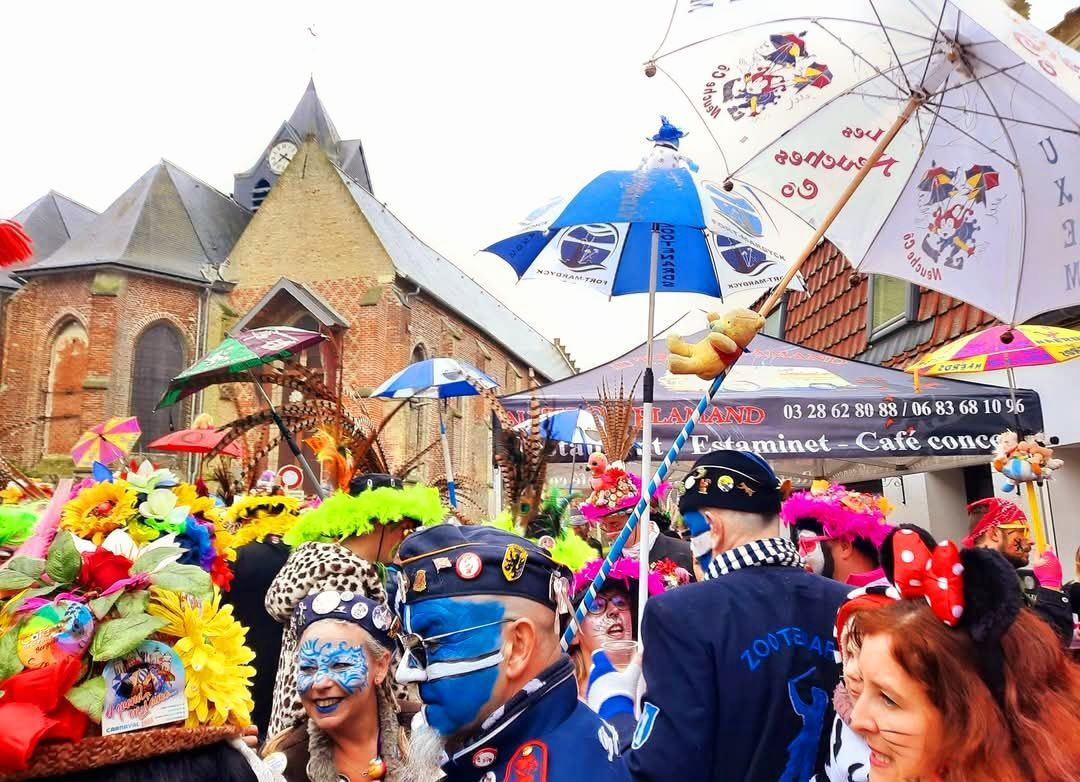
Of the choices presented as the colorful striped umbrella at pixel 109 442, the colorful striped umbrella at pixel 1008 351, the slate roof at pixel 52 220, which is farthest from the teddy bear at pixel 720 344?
the slate roof at pixel 52 220

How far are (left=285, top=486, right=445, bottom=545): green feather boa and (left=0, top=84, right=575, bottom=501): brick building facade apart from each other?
18848mm

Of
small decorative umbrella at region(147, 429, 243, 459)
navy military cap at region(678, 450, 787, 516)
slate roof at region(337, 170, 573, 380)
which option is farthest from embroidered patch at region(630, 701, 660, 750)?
slate roof at region(337, 170, 573, 380)

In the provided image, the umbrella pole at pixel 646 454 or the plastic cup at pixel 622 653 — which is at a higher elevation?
the umbrella pole at pixel 646 454

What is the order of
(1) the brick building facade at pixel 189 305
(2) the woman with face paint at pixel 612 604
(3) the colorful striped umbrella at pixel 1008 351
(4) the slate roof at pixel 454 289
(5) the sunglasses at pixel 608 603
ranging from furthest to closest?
(4) the slate roof at pixel 454 289
(1) the brick building facade at pixel 189 305
(3) the colorful striped umbrella at pixel 1008 351
(5) the sunglasses at pixel 608 603
(2) the woman with face paint at pixel 612 604

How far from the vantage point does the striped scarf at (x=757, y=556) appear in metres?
2.64

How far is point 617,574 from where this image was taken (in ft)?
13.2

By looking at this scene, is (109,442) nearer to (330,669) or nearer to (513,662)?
(330,669)

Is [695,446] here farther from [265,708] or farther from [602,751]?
[602,751]

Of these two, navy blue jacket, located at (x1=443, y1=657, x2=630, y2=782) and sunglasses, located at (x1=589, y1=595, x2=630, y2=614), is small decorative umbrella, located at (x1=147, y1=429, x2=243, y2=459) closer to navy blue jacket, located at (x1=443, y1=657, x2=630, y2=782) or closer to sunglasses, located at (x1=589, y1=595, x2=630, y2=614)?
sunglasses, located at (x1=589, y1=595, x2=630, y2=614)

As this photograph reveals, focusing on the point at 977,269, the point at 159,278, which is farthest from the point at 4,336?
the point at 977,269

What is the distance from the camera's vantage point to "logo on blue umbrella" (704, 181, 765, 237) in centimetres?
371

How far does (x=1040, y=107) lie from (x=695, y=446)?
4.94m

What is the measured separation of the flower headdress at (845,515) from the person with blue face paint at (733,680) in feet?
6.59

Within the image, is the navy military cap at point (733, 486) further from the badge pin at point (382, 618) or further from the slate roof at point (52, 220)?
the slate roof at point (52, 220)
